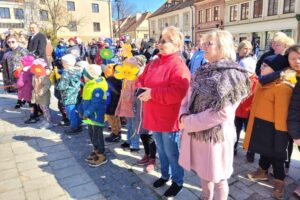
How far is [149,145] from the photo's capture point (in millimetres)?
3768

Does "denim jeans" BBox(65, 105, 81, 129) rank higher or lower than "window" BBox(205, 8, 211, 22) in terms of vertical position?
lower

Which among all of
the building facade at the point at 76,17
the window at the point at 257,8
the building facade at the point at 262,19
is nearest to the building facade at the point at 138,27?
the building facade at the point at 76,17

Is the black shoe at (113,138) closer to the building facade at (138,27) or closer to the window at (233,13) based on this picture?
the window at (233,13)

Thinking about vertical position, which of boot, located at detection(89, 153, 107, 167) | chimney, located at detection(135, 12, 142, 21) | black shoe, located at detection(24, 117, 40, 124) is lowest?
boot, located at detection(89, 153, 107, 167)

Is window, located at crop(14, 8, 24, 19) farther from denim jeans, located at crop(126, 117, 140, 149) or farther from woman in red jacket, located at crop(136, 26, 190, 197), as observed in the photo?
woman in red jacket, located at crop(136, 26, 190, 197)

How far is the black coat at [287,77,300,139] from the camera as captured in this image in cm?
254

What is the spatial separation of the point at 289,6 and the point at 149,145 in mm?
23285

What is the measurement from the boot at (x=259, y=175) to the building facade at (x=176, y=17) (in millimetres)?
29102

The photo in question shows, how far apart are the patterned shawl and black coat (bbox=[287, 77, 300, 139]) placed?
Result: 0.78m

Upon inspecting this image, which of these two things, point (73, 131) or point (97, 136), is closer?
point (97, 136)

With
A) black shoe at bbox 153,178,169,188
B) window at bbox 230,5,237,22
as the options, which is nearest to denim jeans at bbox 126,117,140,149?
black shoe at bbox 153,178,169,188

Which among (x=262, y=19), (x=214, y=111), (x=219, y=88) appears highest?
(x=262, y=19)

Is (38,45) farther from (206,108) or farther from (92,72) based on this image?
(206,108)

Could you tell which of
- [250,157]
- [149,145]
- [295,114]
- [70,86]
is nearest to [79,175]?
[149,145]
